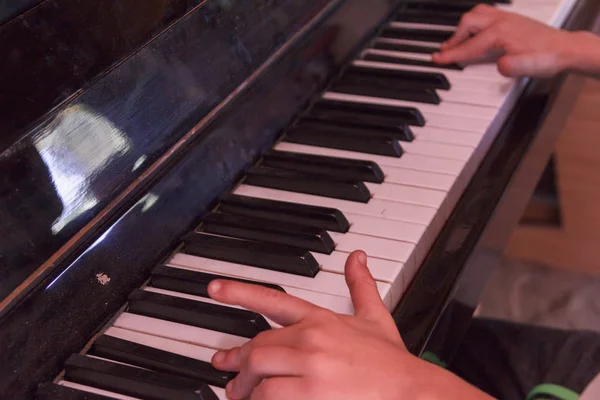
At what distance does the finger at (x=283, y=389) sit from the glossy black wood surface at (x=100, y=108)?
0.29m

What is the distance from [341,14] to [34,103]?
2.17 feet

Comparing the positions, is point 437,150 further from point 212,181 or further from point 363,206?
point 212,181

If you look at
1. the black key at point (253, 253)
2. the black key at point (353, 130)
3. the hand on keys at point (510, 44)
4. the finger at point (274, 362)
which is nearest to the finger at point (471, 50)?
the hand on keys at point (510, 44)

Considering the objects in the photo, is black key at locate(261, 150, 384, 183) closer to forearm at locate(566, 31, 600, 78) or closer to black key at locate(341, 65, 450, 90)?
black key at locate(341, 65, 450, 90)

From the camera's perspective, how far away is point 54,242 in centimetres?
78

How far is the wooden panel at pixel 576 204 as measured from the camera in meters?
1.95

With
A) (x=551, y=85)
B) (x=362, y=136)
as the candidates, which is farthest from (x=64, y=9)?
(x=551, y=85)

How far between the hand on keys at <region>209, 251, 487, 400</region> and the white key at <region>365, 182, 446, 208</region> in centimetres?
26

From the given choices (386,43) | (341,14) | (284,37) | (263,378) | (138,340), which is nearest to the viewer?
(263,378)

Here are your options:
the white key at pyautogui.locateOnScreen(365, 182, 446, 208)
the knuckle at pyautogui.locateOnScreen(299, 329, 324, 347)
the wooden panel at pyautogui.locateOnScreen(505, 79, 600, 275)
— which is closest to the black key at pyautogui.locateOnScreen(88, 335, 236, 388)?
the knuckle at pyautogui.locateOnScreen(299, 329, 324, 347)

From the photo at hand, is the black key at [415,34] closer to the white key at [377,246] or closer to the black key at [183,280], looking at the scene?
the white key at [377,246]

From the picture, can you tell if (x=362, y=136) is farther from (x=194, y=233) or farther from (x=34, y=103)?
(x=34, y=103)

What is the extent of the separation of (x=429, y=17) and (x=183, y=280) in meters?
0.87

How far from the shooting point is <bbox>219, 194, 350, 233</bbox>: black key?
0.95m
